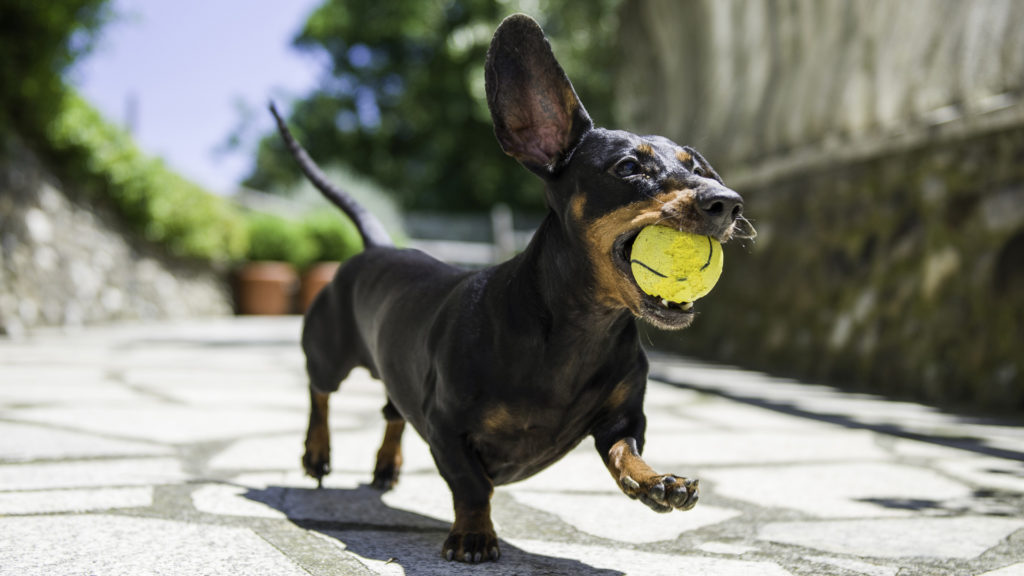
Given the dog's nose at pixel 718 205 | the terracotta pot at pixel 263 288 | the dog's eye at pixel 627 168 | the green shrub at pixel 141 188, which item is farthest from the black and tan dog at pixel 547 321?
the terracotta pot at pixel 263 288

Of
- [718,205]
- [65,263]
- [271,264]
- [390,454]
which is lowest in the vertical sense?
[390,454]

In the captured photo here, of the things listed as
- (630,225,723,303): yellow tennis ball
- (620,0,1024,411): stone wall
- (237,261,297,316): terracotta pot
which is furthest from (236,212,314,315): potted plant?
(630,225,723,303): yellow tennis ball

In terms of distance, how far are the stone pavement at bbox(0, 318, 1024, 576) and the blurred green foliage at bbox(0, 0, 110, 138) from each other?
3.94m

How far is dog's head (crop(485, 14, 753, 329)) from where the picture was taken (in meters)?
1.67

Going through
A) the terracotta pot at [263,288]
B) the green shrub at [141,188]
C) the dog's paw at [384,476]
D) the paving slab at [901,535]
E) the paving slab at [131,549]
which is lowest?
the paving slab at [131,549]

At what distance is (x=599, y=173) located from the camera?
1.83m

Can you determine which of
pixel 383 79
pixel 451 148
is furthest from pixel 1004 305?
pixel 383 79

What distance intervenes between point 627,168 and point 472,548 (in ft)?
2.72

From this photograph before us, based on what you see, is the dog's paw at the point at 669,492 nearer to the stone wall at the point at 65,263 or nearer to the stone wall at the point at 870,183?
the stone wall at the point at 870,183

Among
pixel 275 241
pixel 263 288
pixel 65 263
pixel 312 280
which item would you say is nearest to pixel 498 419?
pixel 65 263

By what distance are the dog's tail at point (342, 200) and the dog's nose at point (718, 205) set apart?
59.8 inches

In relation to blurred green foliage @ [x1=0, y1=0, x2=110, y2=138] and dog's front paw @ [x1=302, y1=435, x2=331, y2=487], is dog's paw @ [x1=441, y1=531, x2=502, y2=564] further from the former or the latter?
blurred green foliage @ [x1=0, y1=0, x2=110, y2=138]

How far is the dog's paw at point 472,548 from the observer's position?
6.08 ft

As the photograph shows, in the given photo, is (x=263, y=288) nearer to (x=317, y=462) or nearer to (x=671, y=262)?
(x=317, y=462)
